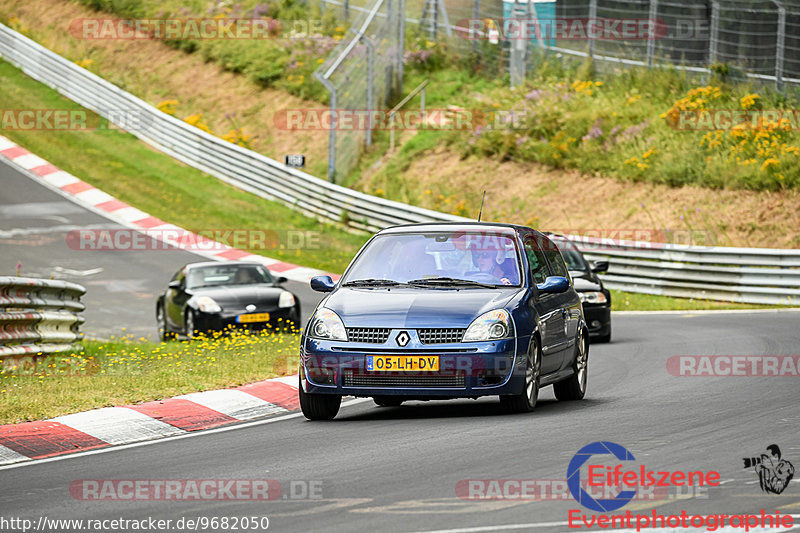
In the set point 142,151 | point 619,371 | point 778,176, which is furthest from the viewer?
point 142,151

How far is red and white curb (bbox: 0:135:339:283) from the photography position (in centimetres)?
2958

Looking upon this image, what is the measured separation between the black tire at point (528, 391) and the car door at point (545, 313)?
202mm

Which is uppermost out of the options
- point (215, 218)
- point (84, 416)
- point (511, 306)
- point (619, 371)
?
point (511, 306)

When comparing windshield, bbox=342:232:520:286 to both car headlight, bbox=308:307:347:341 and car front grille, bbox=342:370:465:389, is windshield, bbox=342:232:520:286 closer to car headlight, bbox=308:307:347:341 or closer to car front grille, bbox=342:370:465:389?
car headlight, bbox=308:307:347:341

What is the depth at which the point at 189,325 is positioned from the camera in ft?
63.2

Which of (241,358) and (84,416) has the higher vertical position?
(84,416)

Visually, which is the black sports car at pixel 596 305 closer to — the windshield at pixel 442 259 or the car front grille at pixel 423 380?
the windshield at pixel 442 259

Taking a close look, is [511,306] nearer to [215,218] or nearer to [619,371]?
[619,371]

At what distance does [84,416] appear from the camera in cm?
1017

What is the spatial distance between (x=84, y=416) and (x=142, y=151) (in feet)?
99.7

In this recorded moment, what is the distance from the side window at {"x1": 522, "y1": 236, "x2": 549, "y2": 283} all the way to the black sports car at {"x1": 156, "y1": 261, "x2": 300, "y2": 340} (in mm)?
8175

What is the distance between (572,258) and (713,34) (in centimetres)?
1591

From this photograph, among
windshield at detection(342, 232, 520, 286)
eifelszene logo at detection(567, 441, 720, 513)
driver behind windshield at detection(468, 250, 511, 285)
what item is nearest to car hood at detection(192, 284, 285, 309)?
→ windshield at detection(342, 232, 520, 286)

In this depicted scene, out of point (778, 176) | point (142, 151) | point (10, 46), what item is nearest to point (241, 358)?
point (778, 176)
